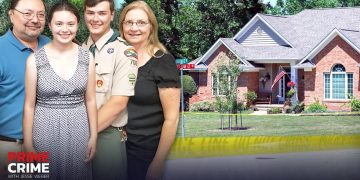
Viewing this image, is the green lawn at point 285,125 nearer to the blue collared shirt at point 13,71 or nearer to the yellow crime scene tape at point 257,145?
the yellow crime scene tape at point 257,145

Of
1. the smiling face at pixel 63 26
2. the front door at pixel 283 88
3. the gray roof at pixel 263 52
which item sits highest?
the gray roof at pixel 263 52

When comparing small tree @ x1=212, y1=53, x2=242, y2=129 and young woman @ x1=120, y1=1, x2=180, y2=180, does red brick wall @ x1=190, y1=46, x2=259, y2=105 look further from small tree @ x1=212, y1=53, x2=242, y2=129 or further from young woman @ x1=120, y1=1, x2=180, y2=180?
young woman @ x1=120, y1=1, x2=180, y2=180

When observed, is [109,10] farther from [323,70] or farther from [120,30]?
[323,70]

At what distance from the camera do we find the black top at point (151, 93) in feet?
10.0

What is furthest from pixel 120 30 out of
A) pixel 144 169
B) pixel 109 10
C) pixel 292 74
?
pixel 292 74

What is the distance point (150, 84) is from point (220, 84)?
4.19m

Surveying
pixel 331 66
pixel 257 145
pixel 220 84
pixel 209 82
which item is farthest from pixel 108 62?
pixel 331 66

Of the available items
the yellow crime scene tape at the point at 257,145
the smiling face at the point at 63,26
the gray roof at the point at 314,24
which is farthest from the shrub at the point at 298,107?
the smiling face at the point at 63,26

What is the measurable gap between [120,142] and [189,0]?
1685 millimetres

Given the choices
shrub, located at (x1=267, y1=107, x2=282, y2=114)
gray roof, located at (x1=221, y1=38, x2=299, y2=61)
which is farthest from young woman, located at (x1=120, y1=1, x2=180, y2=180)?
gray roof, located at (x1=221, y1=38, x2=299, y2=61)

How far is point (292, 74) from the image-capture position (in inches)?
291

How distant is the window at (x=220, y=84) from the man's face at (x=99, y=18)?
3682 millimetres

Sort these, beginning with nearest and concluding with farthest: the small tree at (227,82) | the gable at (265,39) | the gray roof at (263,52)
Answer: the small tree at (227,82)
the gray roof at (263,52)
the gable at (265,39)

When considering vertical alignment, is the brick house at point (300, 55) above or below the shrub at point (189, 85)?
above
